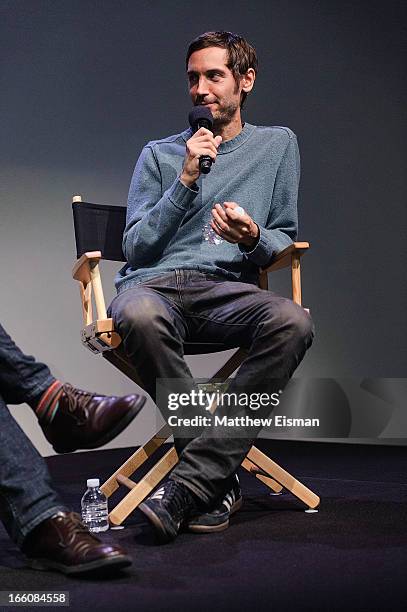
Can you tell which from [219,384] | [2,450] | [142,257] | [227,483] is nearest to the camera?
[2,450]

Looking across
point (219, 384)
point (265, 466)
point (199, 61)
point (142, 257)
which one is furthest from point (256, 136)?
point (265, 466)

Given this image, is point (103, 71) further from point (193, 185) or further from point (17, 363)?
point (17, 363)

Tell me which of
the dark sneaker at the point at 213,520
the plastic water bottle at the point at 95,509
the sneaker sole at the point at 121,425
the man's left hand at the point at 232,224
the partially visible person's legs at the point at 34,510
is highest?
the man's left hand at the point at 232,224

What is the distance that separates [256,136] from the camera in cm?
257

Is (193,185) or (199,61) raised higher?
(199,61)

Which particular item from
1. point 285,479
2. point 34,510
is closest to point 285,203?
point 285,479

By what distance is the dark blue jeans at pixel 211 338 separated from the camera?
193 centimetres

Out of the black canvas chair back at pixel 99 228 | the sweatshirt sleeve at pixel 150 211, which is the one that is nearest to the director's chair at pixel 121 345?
the black canvas chair back at pixel 99 228

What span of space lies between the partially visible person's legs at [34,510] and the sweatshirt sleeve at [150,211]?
2.75ft

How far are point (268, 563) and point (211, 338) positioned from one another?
0.74 m

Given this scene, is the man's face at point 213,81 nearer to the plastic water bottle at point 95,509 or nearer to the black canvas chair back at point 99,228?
the black canvas chair back at point 99,228

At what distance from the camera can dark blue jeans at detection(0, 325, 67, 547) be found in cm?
157

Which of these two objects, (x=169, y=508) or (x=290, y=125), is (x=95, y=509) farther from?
(x=290, y=125)

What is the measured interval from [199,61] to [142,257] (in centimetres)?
68
